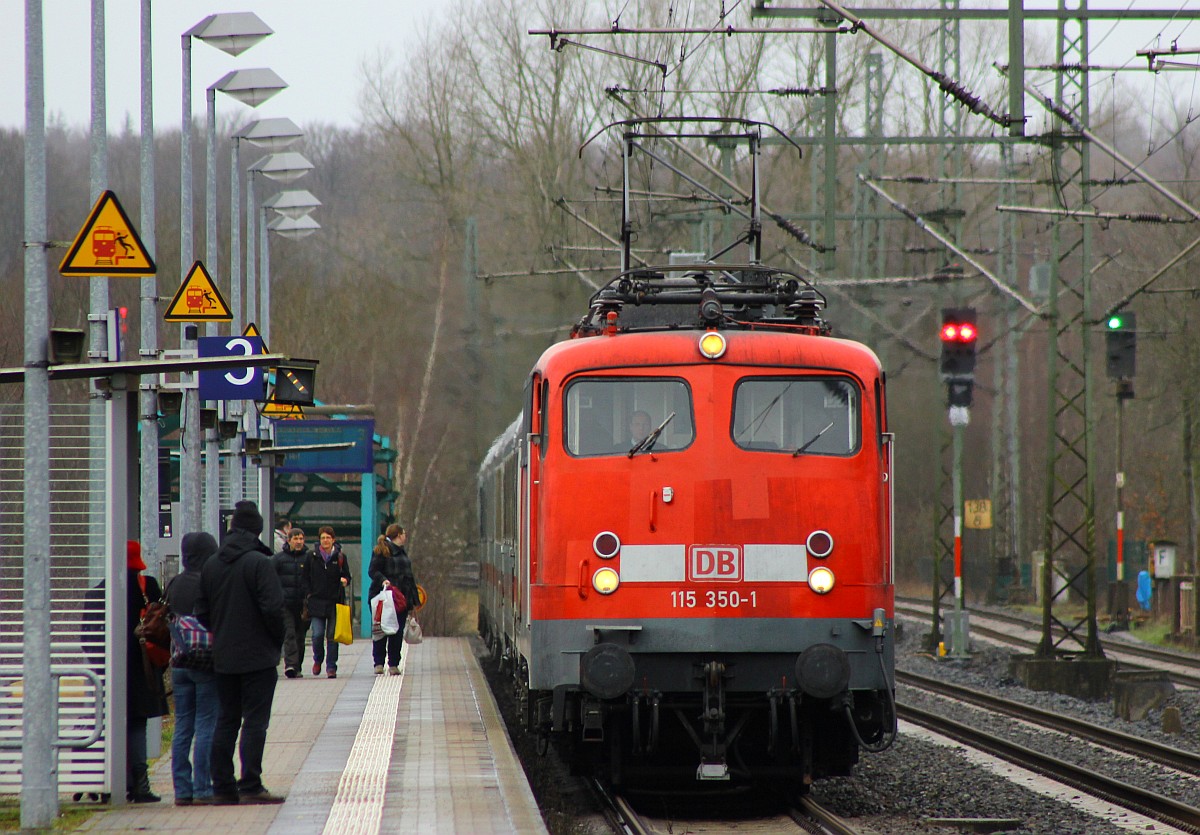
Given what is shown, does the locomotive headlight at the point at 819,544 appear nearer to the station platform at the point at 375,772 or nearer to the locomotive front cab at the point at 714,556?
the locomotive front cab at the point at 714,556

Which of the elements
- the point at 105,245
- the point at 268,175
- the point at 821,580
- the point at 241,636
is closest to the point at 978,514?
the point at 268,175

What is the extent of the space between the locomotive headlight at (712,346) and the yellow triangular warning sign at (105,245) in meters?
3.47

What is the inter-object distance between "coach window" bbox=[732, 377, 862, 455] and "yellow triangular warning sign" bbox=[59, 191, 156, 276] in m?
3.80

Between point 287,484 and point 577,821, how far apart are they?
2358 centimetres

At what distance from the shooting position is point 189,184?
19.9 meters

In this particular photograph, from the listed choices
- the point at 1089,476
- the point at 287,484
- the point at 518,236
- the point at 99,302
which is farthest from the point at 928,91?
the point at 99,302

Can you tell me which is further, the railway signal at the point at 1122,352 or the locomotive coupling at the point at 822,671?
the railway signal at the point at 1122,352

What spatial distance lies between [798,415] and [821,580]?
1126mm

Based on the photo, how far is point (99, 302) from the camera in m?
14.6

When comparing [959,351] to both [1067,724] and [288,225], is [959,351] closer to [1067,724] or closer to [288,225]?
[1067,724]

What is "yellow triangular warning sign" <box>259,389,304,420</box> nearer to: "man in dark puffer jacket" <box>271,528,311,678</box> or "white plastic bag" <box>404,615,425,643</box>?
"man in dark puffer jacket" <box>271,528,311,678</box>

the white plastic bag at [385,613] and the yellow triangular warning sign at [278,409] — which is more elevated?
the yellow triangular warning sign at [278,409]

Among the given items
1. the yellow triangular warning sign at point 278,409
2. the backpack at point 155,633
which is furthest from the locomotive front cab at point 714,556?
the yellow triangular warning sign at point 278,409

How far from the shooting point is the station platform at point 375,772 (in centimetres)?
962
